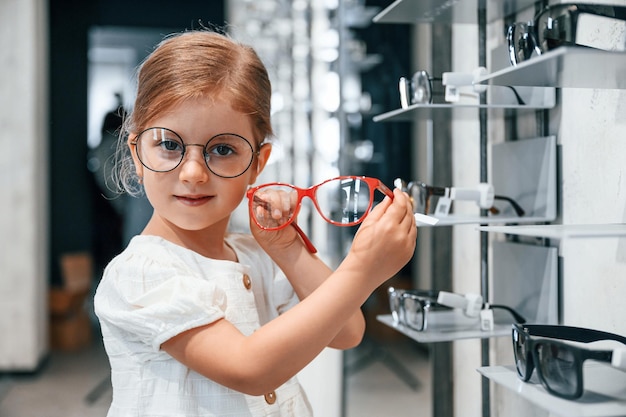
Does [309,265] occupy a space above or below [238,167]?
below

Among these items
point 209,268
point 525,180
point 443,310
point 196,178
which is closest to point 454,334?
point 443,310

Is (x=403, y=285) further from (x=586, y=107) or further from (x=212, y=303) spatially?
(x=212, y=303)

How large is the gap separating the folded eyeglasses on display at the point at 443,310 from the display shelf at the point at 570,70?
529 mm

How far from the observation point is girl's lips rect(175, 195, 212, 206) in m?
1.06

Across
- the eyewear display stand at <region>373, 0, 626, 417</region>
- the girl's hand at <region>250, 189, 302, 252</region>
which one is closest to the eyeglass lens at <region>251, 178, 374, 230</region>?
the girl's hand at <region>250, 189, 302, 252</region>

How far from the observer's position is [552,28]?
3.48ft

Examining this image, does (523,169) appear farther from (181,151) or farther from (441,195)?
(181,151)

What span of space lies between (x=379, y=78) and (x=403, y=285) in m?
1.06

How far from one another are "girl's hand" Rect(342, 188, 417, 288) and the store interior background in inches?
18.5

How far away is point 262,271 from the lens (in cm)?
127

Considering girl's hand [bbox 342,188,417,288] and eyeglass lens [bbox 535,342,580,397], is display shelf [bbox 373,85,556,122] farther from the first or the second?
eyeglass lens [bbox 535,342,580,397]

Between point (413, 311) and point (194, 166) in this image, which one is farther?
point (413, 311)

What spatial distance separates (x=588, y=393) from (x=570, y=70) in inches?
18.4

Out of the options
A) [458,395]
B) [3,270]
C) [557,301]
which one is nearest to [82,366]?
[3,270]
